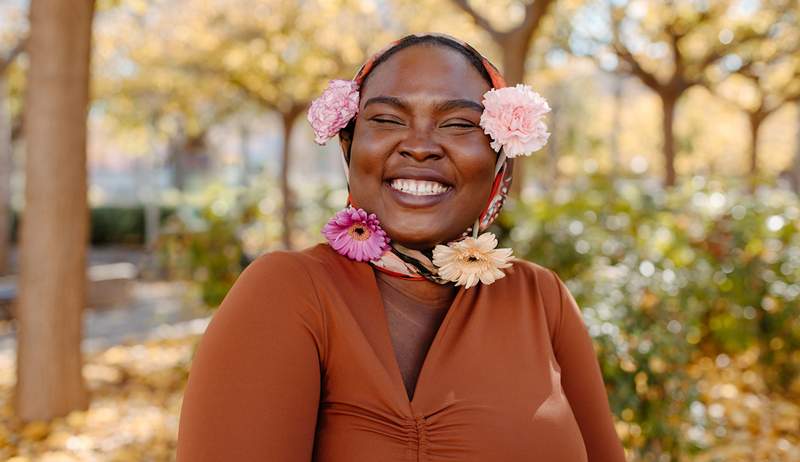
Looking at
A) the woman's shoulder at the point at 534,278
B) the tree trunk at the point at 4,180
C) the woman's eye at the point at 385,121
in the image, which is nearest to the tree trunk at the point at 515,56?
the woman's shoulder at the point at 534,278

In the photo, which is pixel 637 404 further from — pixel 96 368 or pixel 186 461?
pixel 96 368

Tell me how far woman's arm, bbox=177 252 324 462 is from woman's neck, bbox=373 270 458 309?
0.25 m

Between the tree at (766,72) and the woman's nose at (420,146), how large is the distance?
18.6 ft

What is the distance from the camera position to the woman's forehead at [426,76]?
5.35 ft

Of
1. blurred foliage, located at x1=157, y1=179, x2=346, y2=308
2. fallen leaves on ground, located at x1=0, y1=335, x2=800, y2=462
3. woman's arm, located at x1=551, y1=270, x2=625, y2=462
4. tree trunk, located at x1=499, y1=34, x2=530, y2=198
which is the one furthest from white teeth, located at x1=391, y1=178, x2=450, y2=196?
blurred foliage, located at x1=157, y1=179, x2=346, y2=308

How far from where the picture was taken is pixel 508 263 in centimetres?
173

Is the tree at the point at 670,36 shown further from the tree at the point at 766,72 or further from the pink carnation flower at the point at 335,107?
the pink carnation flower at the point at 335,107

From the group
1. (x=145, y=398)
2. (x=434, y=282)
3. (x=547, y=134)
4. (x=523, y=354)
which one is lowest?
(x=145, y=398)

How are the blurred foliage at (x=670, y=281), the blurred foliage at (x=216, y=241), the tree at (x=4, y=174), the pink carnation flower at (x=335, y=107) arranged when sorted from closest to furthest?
the pink carnation flower at (x=335, y=107)
the blurred foliage at (x=670, y=281)
the blurred foliage at (x=216, y=241)
the tree at (x=4, y=174)

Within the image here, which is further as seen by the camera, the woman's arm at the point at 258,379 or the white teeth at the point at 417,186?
the white teeth at the point at 417,186

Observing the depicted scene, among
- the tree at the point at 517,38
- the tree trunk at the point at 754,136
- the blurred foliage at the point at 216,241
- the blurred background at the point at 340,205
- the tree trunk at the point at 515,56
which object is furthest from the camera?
the tree trunk at the point at 754,136

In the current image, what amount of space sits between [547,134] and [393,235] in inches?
17.3

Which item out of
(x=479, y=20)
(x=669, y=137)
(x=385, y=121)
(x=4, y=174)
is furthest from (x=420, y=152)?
(x=4, y=174)

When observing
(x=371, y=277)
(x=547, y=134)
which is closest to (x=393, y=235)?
(x=371, y=277)
